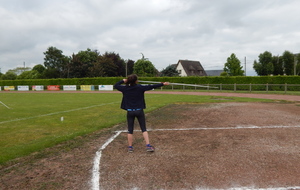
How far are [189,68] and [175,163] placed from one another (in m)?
75.2

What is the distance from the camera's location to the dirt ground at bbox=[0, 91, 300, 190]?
3.60m

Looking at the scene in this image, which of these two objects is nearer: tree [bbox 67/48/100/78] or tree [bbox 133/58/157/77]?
tree [bbox 133/58/157/77]

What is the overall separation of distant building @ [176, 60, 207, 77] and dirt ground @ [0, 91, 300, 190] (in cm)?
6891

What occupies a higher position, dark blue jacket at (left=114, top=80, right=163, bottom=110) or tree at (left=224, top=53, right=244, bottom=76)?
tree at (left=224, top=53, right=244, bottom=76)

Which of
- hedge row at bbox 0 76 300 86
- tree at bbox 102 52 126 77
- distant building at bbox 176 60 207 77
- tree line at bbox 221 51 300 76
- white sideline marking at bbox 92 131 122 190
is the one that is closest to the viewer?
white sideline marking at bbox 92 131 122 190

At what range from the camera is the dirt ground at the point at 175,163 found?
142 inches

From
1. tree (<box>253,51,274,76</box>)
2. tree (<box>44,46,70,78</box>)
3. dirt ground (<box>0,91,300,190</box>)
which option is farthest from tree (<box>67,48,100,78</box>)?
dirt ground (<box>0,91,300,190</box>)

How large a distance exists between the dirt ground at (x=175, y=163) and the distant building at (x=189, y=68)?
68907mm

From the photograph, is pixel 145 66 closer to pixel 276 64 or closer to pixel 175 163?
pixel 276 64

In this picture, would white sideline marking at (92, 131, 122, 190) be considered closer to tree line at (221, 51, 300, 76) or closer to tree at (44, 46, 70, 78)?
tree line at (221, 51, 300, 76)

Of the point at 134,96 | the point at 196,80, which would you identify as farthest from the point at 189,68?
the point at 134,96

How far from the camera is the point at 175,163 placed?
4434 mm

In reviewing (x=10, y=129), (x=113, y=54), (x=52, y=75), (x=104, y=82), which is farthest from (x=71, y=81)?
(x=10, y=129)

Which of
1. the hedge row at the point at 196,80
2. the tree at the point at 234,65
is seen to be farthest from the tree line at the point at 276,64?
the hedge row at the point at 196,80
